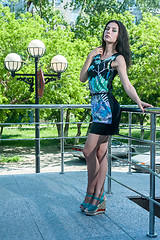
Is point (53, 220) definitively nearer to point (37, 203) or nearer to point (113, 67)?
point (37, 203)

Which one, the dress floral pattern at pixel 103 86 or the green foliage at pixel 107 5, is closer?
the dress floral pattern at pixel 103 86

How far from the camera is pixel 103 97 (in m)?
3.46

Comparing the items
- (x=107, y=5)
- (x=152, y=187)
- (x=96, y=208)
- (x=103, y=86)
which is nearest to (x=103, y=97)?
(x=103, y=86)

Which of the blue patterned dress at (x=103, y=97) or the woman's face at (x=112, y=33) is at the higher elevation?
the woman's face at (x=112, y=33)

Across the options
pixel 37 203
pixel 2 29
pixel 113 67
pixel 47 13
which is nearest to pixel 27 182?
pixel 37 203

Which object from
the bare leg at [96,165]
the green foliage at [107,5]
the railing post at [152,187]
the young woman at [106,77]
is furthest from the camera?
the green foliage at [107,5]

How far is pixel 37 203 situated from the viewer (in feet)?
13.6

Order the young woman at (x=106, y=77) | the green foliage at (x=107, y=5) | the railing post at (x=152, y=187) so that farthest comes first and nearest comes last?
the green foliage at (x=107, y=5)
the young woman at (x=106, y=77)
the railing post at (x=152, y=187)

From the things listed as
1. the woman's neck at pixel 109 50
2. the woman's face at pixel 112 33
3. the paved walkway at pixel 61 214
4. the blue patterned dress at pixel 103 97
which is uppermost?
the woman's face at pixel 112 33

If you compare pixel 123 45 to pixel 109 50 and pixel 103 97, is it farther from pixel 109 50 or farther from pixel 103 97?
pixel 103 97

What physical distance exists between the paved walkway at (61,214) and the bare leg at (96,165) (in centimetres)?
27

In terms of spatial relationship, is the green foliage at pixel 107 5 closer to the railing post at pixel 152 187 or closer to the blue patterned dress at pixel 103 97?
the blue patterned dress at pixel 103 97

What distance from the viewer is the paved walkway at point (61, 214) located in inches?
126

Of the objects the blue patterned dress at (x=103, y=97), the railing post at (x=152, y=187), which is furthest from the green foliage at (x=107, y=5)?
the railing post at (x=152, y=187)
